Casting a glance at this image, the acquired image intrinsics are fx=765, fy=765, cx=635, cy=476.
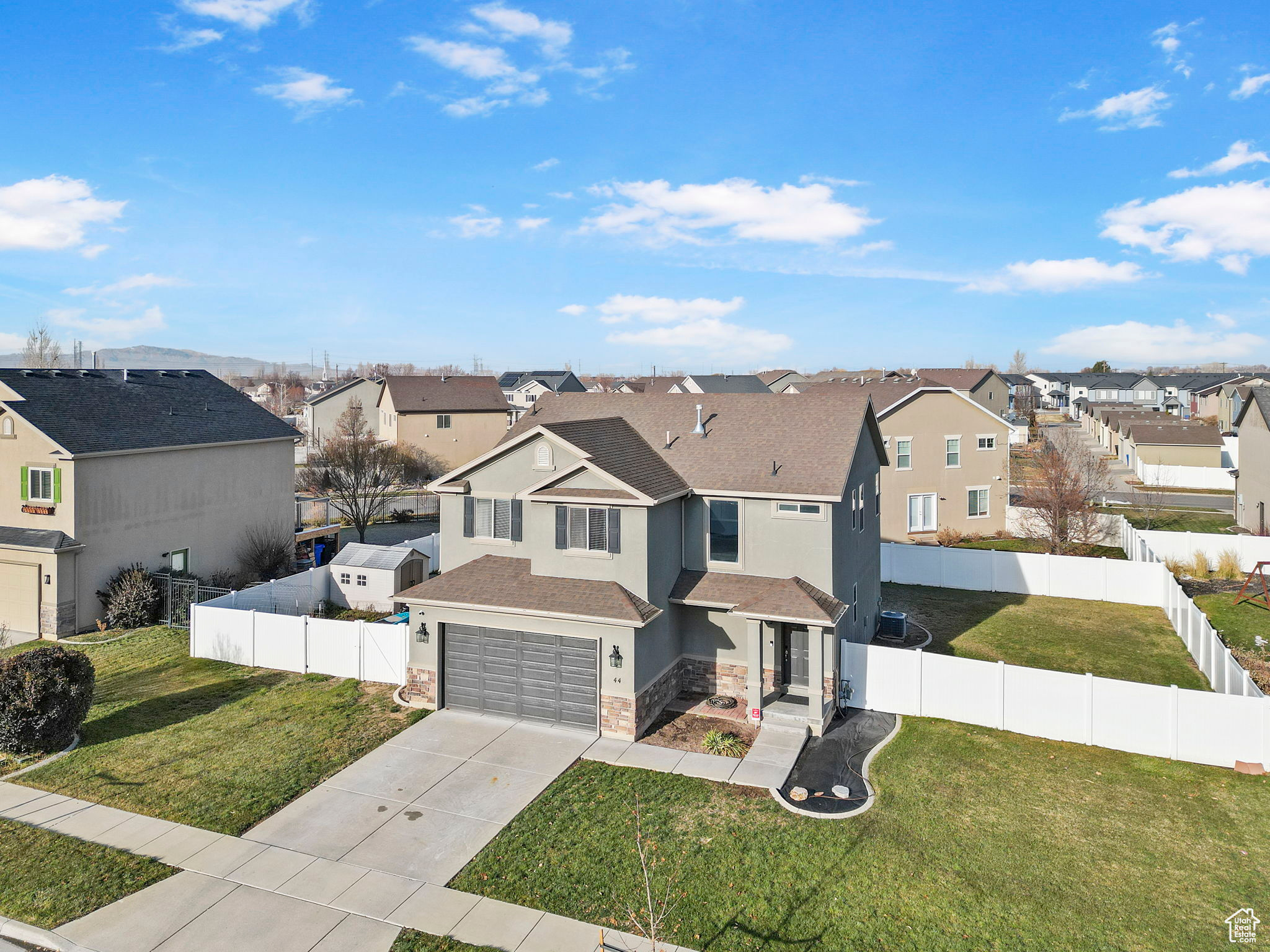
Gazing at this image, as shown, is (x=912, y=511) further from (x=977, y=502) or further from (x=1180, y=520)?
(x=1180, y=520)

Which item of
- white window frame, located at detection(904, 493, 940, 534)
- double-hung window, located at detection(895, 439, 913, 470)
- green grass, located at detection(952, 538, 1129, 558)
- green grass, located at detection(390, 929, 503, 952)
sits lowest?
green grass, located at detection(390, 929, 503, 952)

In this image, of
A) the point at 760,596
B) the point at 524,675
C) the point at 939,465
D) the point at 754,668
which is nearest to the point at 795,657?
the point at 754,668

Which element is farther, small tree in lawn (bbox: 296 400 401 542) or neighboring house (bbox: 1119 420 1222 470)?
neighboring house (bbox: 1119 420 1222 470)

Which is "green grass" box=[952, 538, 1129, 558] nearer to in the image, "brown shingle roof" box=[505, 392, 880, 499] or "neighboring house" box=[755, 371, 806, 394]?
"brown shingle roof" box=[505, 392, 880, 499]

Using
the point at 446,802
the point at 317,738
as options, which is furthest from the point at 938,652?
the point at 317,738

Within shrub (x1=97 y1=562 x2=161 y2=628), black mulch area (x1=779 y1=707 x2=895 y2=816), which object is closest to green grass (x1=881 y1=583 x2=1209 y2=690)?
black mulch area (x1=779 y1=707 x2=895 y2=816)

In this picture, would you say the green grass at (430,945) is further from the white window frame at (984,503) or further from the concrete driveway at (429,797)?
the white window frame at (984,503)
